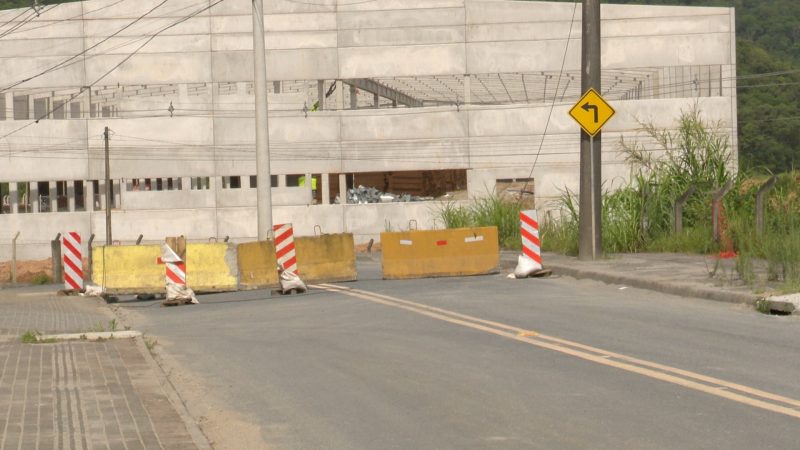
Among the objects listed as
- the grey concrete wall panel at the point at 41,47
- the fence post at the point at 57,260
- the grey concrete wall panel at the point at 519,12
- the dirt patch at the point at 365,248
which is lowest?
the dirt patch at the point at 365,248

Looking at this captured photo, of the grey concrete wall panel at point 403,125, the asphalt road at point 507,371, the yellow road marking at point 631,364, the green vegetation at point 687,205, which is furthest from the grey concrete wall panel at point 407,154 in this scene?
the yellow road marking at point 631,364

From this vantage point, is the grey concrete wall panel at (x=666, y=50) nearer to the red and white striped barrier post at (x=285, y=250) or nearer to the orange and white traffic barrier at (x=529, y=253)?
the orange and white traffic barrier at (x=529, y=253)

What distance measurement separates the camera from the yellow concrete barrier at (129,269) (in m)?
23.7

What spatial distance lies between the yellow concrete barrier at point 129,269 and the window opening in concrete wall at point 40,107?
127 ft

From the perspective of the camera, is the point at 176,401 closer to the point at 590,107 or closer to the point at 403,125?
the point at 590,107

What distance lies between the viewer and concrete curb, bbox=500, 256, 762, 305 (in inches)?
626

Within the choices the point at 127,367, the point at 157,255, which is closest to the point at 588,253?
the point at 157,255

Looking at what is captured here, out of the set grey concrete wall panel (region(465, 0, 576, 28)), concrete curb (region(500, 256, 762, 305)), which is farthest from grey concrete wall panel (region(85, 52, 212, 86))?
concrete curb (region(500, 256, 762, 305))

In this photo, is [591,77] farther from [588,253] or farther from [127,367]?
[127,367]

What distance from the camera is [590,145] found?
23062 mm

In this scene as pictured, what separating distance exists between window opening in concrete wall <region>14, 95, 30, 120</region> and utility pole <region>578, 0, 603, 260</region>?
42.9 m

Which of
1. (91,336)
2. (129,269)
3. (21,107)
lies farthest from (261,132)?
(21,107)

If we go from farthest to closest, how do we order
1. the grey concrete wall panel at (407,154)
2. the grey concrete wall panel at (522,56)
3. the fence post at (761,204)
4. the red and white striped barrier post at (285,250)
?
the grey concrete wall panel at (407,154), the grey concrete wall panel at (522,56), the red and white striped barrier post at (285,250), the fence post at (761,204)

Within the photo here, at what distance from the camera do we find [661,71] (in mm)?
58469
